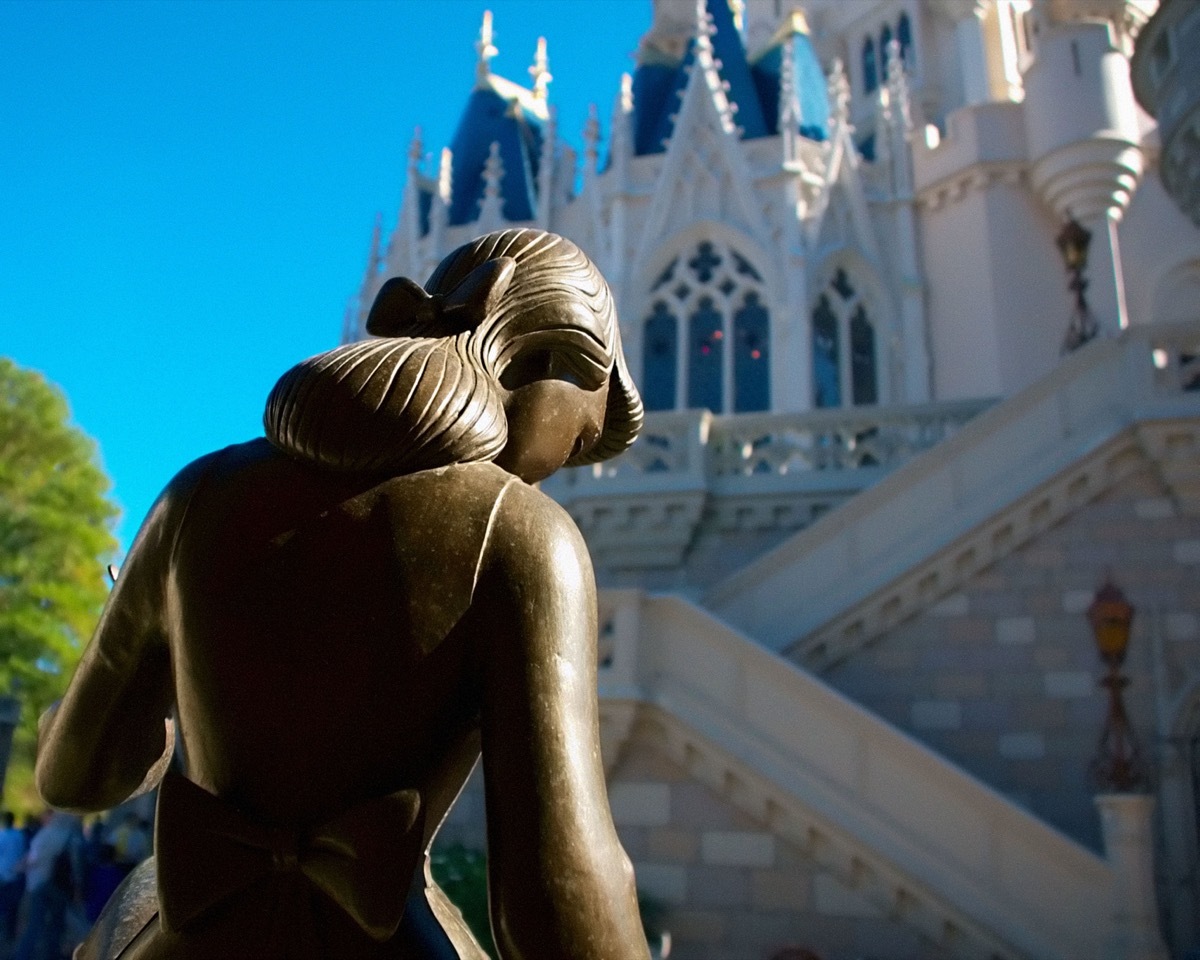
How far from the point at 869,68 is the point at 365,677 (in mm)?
24844

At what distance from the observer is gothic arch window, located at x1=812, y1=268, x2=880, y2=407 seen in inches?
628

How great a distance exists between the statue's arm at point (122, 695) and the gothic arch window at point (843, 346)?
14.9m

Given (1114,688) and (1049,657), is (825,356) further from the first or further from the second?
(1114,688)

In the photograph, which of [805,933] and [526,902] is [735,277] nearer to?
[805,933]

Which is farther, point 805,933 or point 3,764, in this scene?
point 3,764

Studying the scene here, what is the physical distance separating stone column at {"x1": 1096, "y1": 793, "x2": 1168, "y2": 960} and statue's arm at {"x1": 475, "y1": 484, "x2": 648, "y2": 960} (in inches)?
227

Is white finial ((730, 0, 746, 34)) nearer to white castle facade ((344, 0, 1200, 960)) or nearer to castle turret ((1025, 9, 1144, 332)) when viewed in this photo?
castle turret ((1025, 9, 1144, 332))

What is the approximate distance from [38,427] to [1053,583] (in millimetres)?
18597

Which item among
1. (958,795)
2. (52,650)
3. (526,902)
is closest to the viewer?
(526,902)

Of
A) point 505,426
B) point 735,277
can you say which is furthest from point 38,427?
point 505,426

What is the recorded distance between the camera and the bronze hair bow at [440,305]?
1330 mm

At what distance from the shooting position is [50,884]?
20.5 ft

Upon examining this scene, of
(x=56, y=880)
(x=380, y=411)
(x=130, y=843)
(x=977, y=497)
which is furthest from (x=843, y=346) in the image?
(x=380, y=411)

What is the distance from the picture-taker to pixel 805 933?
632 cm
